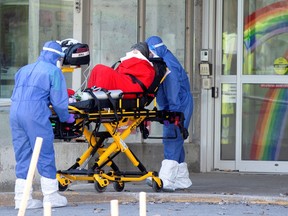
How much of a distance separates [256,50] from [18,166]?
192 inches

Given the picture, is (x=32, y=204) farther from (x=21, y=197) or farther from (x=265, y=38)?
(x=265, y=38)

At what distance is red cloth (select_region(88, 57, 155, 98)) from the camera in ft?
36.1

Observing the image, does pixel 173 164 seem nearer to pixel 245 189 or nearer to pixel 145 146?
pixel 245 189

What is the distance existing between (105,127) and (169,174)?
3.33 feet

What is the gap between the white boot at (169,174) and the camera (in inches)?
458

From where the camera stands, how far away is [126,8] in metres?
13.8

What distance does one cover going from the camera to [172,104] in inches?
453

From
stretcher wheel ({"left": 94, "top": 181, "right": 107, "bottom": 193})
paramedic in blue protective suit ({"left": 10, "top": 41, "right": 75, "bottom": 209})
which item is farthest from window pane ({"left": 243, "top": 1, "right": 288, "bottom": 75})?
paramedic in blue protective suit ({"left": 10, "top": 41, "right": 75, "bottom": 209})

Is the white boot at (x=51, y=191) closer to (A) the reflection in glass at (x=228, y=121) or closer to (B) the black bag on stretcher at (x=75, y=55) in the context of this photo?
(B) the black bag on stretcher at (x=75, y=55)

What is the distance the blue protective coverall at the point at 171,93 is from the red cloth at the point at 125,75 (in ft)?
1.41

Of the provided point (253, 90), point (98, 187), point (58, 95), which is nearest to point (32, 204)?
point (98, 187)

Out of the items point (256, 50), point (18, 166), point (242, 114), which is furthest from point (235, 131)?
point (18, 166)

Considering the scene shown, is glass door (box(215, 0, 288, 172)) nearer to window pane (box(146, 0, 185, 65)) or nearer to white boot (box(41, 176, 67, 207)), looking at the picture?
window pane (box(146, 0, 185, 65))

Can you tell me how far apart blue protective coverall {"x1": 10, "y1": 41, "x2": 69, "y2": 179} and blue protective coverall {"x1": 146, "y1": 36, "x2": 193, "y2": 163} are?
5.48ft
